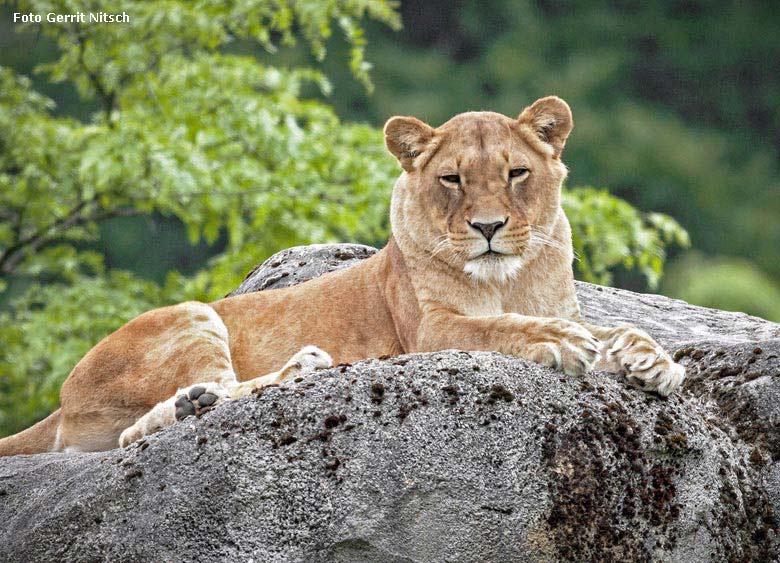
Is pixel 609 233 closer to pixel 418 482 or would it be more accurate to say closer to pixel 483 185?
pixel 483 185

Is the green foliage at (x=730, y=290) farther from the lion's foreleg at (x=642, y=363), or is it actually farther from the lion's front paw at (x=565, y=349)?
the lion's front paw at (x=565, y=349)

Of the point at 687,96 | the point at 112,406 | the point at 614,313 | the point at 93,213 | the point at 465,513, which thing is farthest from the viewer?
the point at 687,96

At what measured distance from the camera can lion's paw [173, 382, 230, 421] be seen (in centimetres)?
461

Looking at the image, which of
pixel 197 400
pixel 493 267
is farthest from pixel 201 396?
pixel 493 267

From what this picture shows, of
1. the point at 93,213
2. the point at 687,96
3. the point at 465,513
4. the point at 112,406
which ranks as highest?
the point at 465,513

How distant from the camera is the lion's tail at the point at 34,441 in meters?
5.47

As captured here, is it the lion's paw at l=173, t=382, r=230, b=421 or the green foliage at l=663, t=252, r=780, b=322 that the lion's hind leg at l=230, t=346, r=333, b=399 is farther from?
the green foliage at l=663, t=252, r=780, b=322

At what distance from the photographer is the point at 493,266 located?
5023 millimetres

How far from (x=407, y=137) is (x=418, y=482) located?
1.84 meters

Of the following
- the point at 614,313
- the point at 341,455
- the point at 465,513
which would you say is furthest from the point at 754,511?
the point at 614,313

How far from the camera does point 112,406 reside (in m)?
5.42

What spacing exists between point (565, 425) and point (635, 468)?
0.26 meters

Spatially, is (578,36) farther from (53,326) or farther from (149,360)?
(149,360)

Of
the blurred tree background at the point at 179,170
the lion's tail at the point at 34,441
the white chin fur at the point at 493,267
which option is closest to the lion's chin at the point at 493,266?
the white chin fur at the point at 493,267
